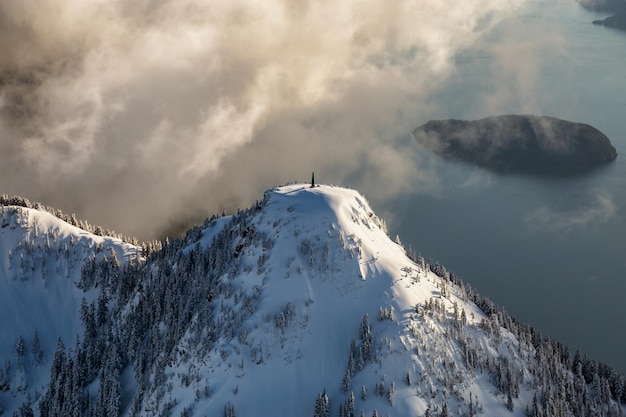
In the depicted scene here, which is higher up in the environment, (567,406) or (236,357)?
(236,357)

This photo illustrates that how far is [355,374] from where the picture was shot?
18538 centimetres

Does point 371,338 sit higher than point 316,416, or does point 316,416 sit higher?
point 371,338

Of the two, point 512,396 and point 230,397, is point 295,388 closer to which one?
point 230,397

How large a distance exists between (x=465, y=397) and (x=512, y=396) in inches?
664

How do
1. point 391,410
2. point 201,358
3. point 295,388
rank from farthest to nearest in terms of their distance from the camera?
point 201,358
point 295,388
point 391,410

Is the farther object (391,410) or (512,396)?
(512,396)

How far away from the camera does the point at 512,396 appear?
188250mm

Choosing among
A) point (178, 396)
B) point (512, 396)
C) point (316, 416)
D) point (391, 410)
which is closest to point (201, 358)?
point (178, 396)

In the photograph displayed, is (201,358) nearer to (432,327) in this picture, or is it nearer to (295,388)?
(295,388)

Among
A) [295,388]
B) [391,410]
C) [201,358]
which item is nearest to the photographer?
[391,410]

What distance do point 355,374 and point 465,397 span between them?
1257 inches

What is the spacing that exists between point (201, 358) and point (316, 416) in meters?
44.1

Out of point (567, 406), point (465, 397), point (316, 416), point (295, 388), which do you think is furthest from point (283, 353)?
point (567, 406)

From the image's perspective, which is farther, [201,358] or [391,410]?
[201,358]
